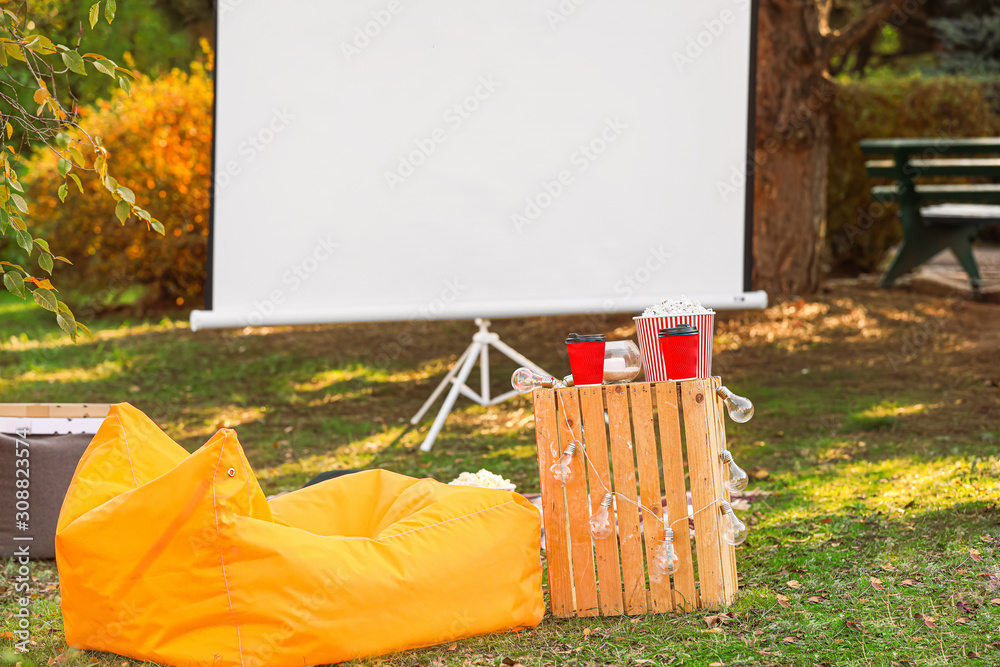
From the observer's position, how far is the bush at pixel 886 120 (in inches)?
321

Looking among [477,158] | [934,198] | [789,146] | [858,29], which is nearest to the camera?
[477,158]

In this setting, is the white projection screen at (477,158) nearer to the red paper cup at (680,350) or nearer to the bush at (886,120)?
the red paper cup at (680,350)

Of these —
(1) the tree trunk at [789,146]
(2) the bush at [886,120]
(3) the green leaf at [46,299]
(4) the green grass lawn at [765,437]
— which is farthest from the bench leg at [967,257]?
(3) the green leaf at [46,299]

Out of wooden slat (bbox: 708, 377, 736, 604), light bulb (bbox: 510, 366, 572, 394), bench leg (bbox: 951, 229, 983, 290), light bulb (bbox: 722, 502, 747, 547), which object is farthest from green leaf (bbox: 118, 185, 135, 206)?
bench leg (bbox: 951, 229, 983, 290)

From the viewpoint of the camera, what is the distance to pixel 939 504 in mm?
3117

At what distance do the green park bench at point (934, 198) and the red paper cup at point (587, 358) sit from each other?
5.17 metres

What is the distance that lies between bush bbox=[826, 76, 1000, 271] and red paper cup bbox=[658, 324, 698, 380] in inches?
263

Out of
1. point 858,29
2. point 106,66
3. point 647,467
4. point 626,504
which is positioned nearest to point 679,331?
point 647,467

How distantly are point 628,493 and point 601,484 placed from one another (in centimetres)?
8

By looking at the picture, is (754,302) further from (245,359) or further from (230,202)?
(245,359)

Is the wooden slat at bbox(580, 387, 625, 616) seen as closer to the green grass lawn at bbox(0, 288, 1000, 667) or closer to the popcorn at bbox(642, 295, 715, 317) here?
the green grass lawn at bbox(0, 288, 1000, 667)

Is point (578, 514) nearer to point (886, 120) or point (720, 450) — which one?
point (720, 450)

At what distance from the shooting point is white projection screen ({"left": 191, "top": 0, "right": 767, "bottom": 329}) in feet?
12.6

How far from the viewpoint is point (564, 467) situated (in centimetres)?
226
